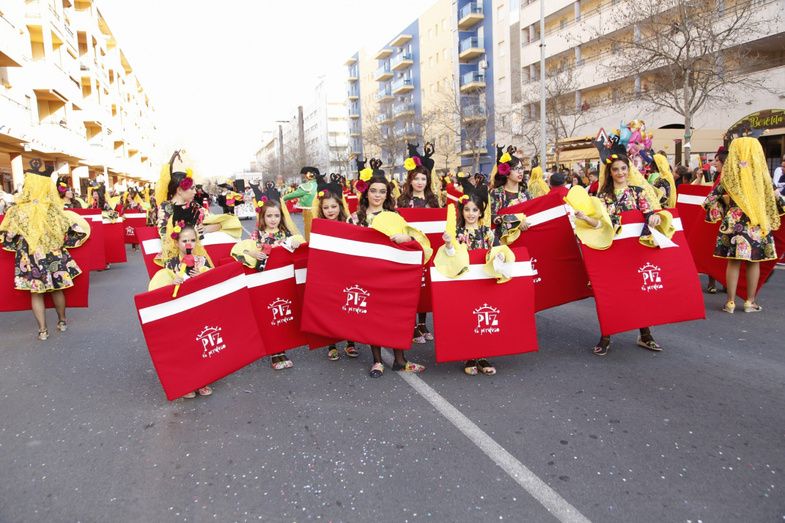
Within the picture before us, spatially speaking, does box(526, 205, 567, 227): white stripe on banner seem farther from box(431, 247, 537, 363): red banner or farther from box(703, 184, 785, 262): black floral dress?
box(703, 184, 785, 262): black floral dress

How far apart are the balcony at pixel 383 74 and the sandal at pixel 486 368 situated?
68.9 m

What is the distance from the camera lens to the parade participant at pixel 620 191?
5.44 m

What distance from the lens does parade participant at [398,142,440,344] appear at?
20.3 ft

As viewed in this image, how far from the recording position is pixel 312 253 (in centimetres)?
498

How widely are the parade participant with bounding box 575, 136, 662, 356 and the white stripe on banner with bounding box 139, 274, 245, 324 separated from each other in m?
3.38

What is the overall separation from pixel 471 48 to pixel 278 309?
4725 centimetres

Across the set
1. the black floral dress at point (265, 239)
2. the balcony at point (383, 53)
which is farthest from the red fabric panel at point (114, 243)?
the balcony at point (383, 53)

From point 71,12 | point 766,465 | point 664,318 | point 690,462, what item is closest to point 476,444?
point 690,462

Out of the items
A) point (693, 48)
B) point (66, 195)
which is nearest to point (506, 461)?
point (66, 195)

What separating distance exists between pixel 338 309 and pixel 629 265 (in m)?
2.65

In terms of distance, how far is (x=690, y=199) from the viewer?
8.31 metres

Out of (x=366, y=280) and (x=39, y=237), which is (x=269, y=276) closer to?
(x=366, y=280)

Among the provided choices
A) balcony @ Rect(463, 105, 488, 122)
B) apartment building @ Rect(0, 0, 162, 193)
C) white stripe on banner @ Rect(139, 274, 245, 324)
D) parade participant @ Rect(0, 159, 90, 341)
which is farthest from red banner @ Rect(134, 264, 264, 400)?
balcony @ Rect(463, 105, 488, 122)

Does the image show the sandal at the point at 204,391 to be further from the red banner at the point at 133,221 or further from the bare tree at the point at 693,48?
the bare tree at the point at 693,48
